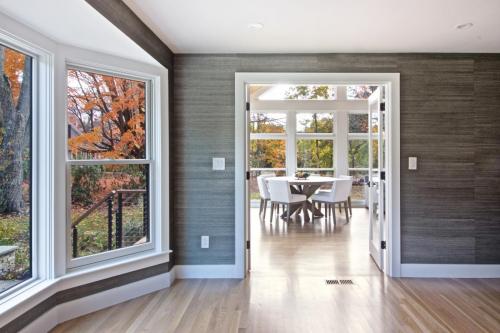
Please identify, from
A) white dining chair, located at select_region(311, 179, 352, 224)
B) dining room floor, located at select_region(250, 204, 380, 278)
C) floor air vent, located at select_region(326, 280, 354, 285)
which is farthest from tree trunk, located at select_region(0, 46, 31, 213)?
white dining chair, located at select_region(311, 179, 352, 224)

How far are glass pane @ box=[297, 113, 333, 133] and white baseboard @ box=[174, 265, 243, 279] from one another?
5.35m

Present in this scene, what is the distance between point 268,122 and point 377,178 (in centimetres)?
465

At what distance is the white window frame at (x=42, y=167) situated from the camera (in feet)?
7.86

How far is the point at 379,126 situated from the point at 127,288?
307cm

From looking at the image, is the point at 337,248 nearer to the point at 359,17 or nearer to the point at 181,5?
the point at 359,17

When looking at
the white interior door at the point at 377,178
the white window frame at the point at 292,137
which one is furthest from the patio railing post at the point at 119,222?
the white window frame at the point at 292,137

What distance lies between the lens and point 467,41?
9.95 ft

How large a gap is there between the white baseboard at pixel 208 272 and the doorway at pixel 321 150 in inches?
4.4

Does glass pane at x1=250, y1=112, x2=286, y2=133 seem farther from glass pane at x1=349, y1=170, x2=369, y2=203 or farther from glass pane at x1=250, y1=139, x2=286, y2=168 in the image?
glass pane at x1=349, y1=170, x2=369, y2=203

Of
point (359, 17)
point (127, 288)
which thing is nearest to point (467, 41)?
point (359, 17)

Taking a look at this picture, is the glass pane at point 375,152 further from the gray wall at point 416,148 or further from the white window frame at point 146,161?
the white window frame at point 146,161

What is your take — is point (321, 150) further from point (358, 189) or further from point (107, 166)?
point (107, 166)

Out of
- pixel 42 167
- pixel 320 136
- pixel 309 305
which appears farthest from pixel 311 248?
pixel 320 136

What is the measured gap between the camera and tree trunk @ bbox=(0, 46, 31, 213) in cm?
212
